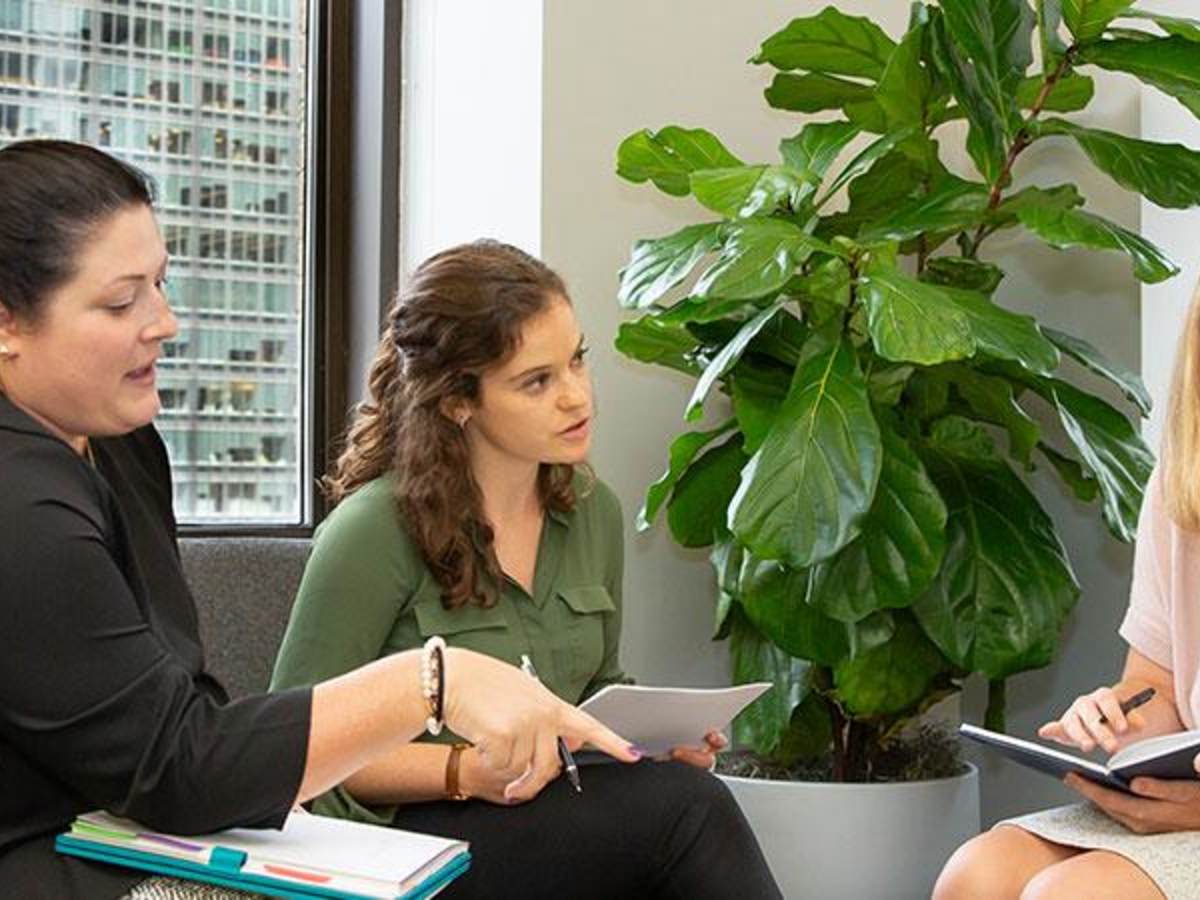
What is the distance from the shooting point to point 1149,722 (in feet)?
6.36

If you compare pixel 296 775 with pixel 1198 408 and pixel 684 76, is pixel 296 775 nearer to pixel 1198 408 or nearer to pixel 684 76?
pixel 1198 408

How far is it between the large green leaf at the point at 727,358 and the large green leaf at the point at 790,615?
0.77ft

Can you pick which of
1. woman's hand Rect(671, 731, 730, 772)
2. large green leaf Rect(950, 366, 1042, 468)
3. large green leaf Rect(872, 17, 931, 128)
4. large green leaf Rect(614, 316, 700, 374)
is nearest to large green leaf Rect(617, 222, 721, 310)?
large green leaf Rect(614, 316, 700, 374)

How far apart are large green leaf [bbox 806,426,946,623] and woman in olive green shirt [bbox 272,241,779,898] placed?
0.31m

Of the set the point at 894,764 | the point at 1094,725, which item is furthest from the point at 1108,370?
the point at 1094,725

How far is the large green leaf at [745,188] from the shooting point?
2467 mm

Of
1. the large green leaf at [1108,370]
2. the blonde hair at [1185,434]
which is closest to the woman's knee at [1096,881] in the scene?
the blonde hair at [1185,434]

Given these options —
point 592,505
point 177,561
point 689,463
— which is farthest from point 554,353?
point 177,561

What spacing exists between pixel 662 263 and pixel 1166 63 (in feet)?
2.56

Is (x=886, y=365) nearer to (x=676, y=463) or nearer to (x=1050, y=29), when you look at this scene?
(x=676, y=463)

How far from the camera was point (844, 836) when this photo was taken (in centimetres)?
257

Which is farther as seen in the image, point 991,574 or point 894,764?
point 894,764

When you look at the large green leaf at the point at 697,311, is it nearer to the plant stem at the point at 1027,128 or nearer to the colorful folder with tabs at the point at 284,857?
the plant stem at the point at 1027,128

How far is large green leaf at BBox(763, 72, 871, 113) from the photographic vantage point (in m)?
2.73
